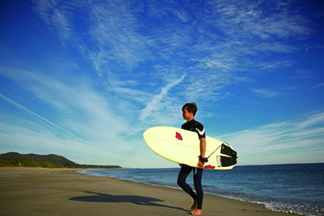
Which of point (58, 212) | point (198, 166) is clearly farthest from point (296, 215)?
point (58, 212)

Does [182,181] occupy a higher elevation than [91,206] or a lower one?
higher

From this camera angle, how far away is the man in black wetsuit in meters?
3.35

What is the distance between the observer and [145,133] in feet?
13.1

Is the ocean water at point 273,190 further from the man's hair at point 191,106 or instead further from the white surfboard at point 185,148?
the man's hair at point 191,106

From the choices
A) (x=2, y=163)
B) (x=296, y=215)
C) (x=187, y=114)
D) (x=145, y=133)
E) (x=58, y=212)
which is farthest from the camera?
(x=2, y=163)

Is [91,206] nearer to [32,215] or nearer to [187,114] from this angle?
[32,215]

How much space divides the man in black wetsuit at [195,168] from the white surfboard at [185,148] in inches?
5.1

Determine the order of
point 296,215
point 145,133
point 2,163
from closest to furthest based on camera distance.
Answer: point 145,133 < point 296,215 < point 2,163

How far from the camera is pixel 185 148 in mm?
3672

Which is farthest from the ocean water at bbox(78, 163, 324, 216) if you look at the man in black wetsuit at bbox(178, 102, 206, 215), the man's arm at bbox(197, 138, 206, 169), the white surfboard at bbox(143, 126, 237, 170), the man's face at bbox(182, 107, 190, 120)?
the man's face at bbox(182, 107, 190, 120)

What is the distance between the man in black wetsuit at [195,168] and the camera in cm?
335

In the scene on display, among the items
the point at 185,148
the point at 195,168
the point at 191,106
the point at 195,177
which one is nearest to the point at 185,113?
the point at 191,106

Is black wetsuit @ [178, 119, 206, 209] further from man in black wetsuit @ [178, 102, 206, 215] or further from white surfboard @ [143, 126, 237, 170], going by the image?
white surfboard @ [143, 126, 237, 170]

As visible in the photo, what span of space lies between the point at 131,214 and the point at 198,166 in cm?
152
